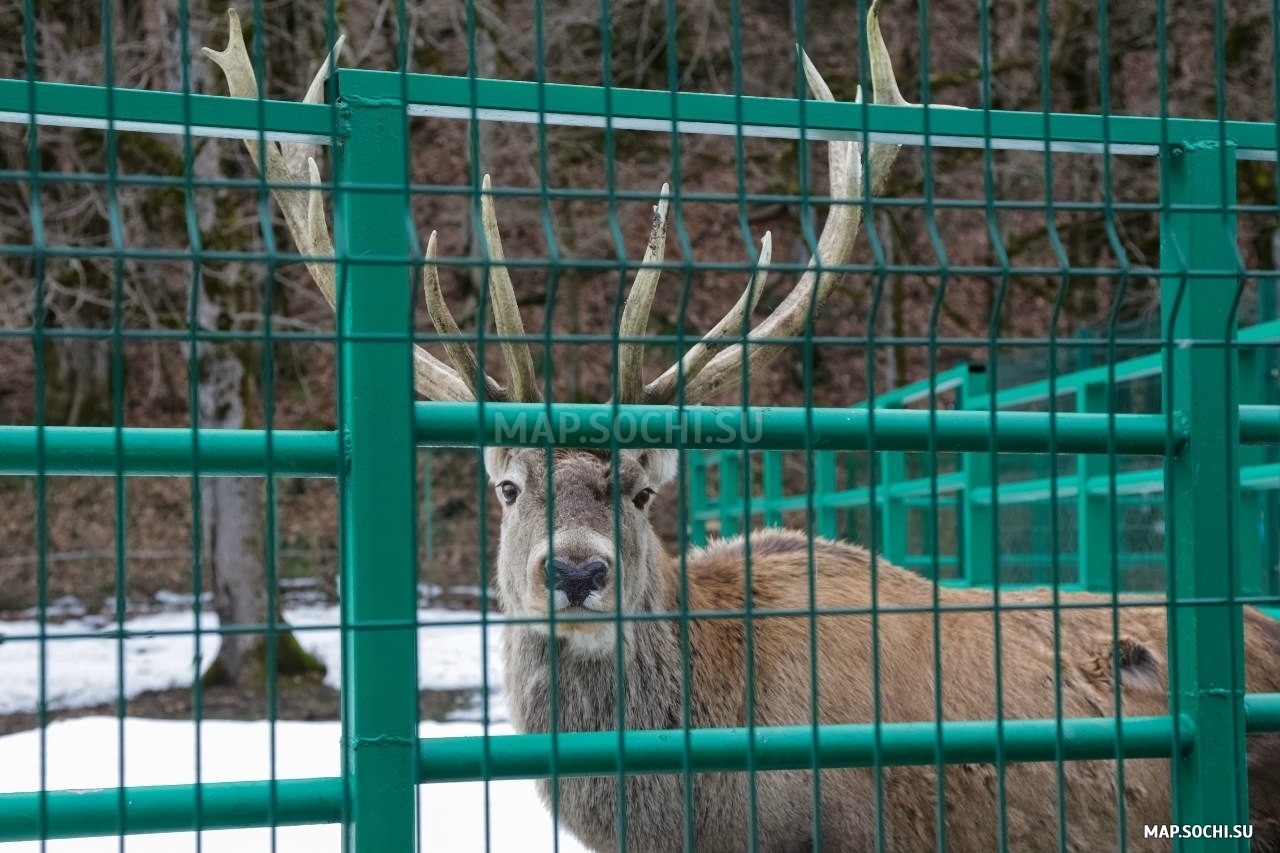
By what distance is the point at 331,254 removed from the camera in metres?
3.81

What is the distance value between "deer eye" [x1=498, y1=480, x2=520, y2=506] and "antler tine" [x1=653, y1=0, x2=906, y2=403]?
1.98ft

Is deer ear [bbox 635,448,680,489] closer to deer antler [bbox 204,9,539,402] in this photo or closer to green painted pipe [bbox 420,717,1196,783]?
deer antler [bbox 204,9,539,402]

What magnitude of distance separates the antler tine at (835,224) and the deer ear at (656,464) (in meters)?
0.32

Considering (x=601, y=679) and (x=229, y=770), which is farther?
(x=229, y=770)

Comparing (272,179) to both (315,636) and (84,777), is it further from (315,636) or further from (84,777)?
(315,636)

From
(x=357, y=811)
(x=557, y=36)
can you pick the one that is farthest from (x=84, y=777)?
(x=557, y=36)

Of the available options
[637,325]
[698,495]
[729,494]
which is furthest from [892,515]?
[637,325]

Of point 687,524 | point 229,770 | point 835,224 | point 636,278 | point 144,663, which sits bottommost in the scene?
point 144,663

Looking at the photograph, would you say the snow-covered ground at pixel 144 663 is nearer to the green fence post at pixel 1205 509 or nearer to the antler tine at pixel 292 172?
the antler tine at pixel 292 172

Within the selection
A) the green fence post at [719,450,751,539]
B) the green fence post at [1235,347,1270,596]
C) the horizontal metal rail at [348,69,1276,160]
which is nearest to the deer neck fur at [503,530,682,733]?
the horizontal metal rail at [348,69,1276,160]

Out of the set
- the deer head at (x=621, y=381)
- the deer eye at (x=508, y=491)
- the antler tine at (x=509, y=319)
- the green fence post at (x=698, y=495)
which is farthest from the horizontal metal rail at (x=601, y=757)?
the green fence post at (x=698, y=495)

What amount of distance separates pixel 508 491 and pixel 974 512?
600cm

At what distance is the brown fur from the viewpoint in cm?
407

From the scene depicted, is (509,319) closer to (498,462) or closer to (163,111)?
(498,462)
